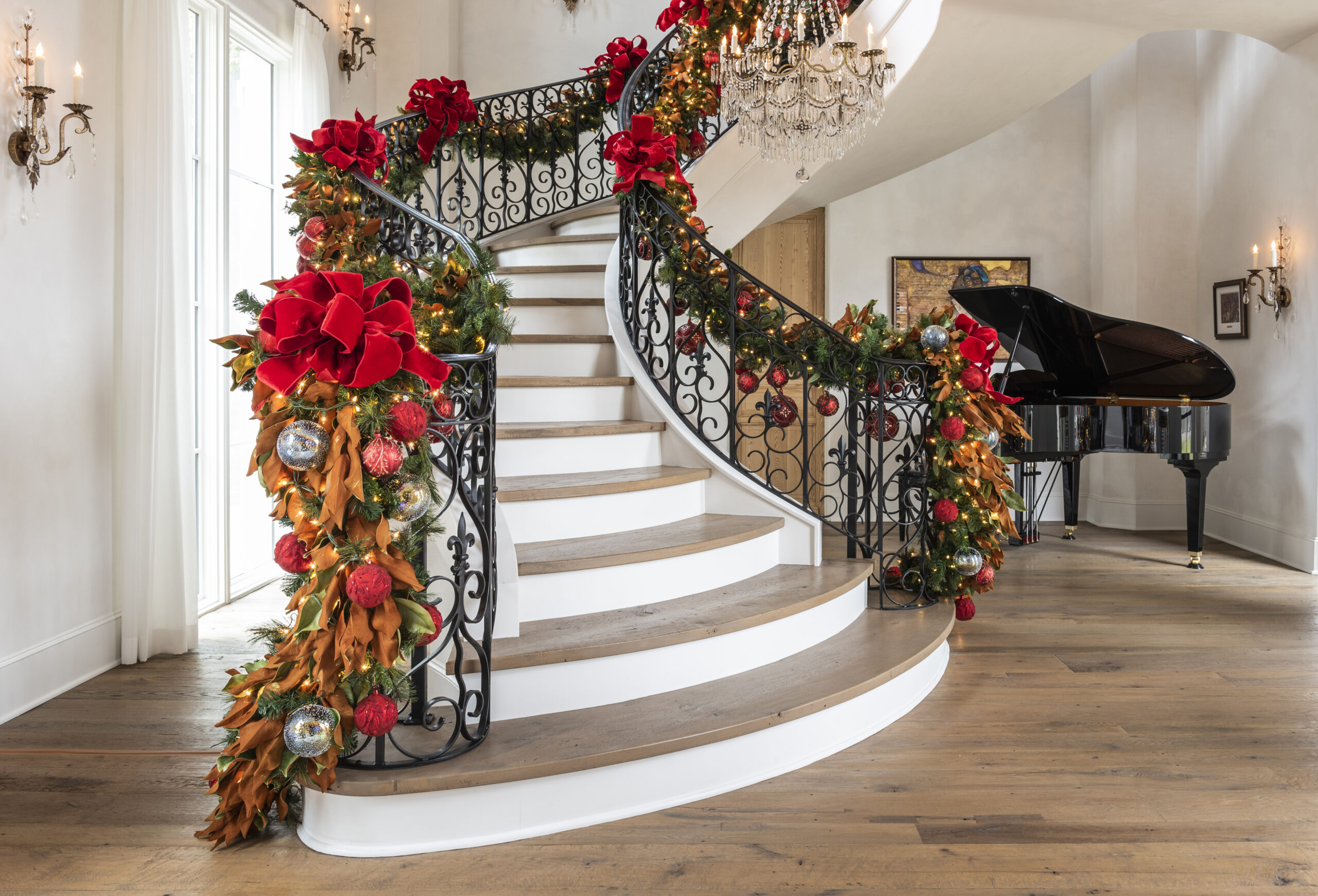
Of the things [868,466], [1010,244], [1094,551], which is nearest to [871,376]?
[868,466]

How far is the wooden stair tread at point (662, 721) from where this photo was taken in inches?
91.0

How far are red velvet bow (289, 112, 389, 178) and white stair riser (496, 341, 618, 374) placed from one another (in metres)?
1.03

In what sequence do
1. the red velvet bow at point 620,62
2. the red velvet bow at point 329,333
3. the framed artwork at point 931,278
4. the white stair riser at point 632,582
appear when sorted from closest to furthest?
the red velvet bow at point 329,333
the white stair riser at point 632,582
the red velvet bow at point 620,62
the framed artwork at point 931,278

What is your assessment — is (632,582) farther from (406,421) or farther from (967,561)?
(967,561)

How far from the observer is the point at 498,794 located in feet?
7.77

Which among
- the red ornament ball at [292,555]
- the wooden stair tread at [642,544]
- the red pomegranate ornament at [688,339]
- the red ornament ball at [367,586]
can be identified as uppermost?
the red pomegranate ornament at [688,339]

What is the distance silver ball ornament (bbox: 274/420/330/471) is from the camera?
205 centimetres

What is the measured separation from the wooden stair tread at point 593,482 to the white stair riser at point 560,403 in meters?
0.11

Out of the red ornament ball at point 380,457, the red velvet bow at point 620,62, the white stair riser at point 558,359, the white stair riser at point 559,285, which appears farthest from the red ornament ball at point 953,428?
the red velvet bow at point 620,62

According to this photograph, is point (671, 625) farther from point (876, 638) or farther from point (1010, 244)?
point (1010, 244)

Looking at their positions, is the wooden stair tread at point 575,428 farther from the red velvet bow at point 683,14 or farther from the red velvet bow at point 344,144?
the red velvet bow at point 683,14

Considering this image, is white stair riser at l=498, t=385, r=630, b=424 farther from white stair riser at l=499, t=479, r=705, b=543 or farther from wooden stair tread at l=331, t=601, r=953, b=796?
wooden stair tread at l=331, t=601, r=953, b=796

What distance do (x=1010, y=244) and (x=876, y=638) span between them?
5.62 m

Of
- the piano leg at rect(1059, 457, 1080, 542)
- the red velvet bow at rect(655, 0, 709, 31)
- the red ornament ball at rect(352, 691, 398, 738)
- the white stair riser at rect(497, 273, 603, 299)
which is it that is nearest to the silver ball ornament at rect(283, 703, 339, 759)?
the red ornament ball at rect(352, 691, 398, 738)
